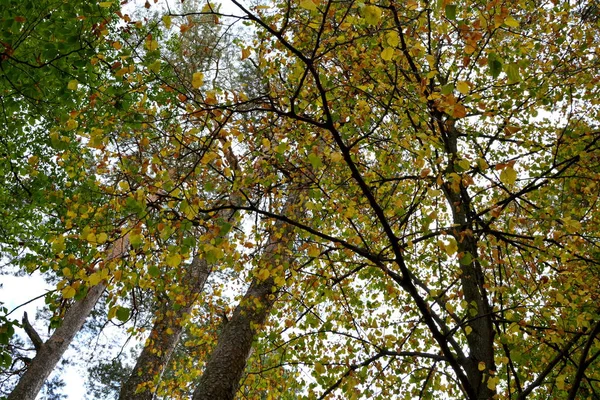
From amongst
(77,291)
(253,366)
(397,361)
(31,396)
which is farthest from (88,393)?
(77,291)

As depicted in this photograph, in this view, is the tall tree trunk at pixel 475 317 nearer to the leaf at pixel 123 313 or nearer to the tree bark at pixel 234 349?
the tree bark at pixel 234 349

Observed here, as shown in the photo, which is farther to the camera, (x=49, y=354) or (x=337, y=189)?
(x=49, y=354)

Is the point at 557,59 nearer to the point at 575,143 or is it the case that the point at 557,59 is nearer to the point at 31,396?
the point at 575,143

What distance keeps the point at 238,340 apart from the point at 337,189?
234 centimetres

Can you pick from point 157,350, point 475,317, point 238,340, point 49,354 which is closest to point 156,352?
point 157,350

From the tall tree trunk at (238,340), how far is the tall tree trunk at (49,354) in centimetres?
253

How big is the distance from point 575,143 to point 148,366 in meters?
6.81

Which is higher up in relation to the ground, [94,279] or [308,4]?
[308,4]

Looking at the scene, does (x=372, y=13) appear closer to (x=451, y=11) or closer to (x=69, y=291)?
(x=451, y=11)

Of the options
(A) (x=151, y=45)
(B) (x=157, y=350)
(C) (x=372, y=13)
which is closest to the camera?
(C) (x=372, y=13)

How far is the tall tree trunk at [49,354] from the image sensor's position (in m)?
6.93

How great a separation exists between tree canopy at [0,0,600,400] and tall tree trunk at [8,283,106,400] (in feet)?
5.79

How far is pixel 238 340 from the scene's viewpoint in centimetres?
532

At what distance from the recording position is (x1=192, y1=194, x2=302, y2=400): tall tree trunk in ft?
15.9
